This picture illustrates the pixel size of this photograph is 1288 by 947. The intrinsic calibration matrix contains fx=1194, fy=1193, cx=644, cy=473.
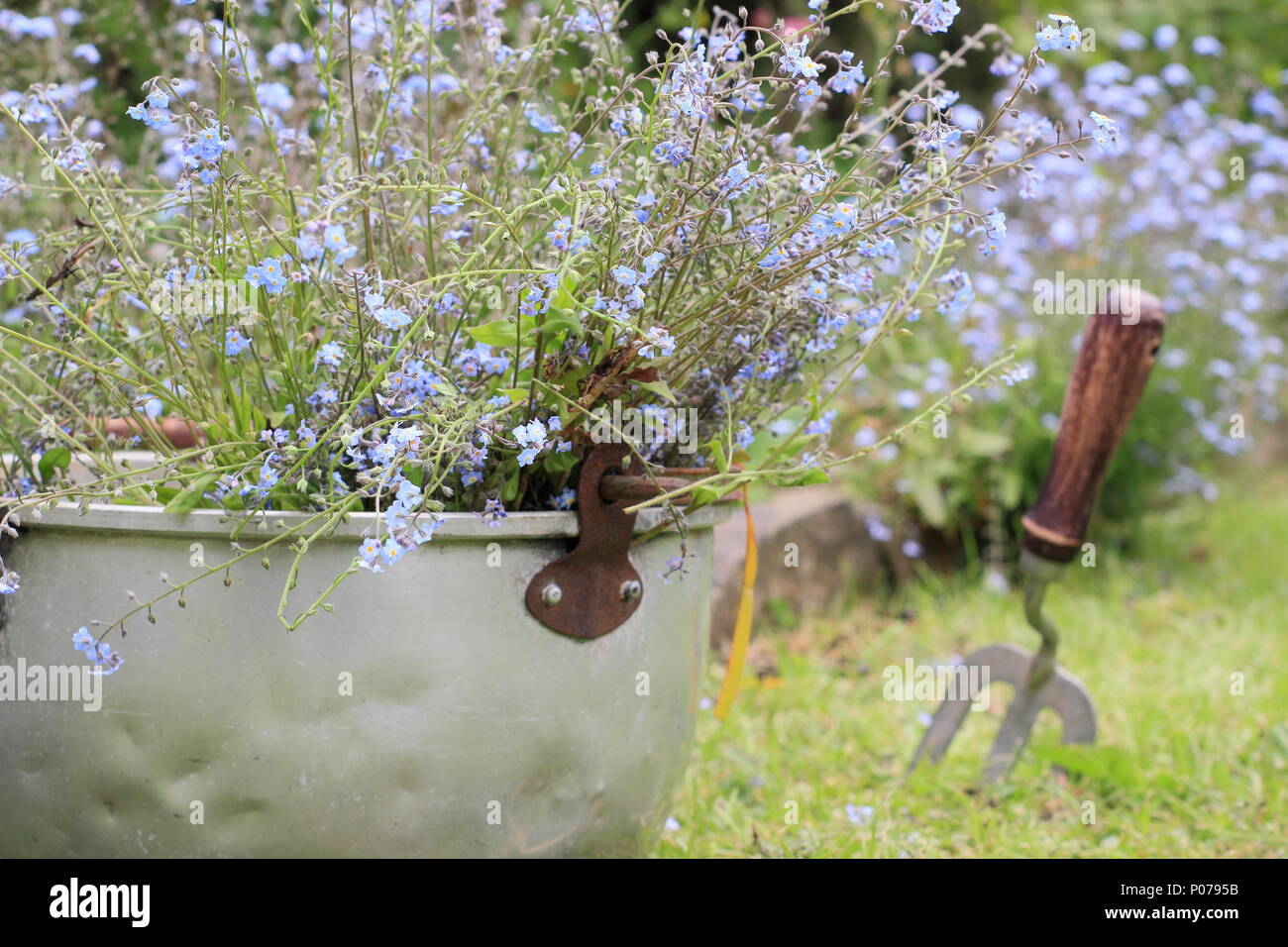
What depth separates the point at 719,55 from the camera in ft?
3.31

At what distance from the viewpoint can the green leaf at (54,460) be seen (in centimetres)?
109

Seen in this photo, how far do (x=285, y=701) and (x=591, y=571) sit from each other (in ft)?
0.93

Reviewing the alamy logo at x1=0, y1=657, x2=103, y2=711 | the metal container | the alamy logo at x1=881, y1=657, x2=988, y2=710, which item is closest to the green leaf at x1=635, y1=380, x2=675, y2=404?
the metal container

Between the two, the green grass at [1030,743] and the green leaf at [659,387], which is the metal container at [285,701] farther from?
the green grass at [1030,743]

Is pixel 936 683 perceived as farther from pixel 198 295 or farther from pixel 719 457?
pixel 198 295

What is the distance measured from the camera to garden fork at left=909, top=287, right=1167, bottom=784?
64.2 inches

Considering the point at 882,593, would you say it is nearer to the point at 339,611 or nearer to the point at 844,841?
the point at 844,841

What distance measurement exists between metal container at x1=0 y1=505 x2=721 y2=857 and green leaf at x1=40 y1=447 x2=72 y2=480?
97 millimetres

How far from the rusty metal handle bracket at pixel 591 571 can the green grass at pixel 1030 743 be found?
0.55 meters

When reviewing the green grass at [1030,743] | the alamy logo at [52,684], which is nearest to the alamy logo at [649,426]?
the alamy logo at [52,684]
